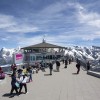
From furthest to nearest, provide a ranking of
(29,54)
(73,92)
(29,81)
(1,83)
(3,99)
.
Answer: (29,54)
(29,81)
(1,83)
(73,92)
(3,99)

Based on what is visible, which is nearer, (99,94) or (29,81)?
(99,94)

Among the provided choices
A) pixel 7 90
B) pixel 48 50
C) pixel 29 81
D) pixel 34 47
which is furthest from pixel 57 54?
pixel 7 90

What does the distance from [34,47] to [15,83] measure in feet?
147

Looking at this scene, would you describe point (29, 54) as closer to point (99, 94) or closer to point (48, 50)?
point (48, 50)

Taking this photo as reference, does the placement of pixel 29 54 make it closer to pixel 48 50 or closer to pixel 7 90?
pixel 48 50

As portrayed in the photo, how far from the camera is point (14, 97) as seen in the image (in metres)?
15.2

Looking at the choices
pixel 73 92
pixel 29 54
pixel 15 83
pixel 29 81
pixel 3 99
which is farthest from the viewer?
pixel 29 54

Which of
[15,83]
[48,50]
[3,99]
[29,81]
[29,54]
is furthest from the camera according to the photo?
[48,50]

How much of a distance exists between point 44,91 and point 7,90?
2.71 meters

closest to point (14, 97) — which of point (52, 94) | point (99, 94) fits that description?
point (52, 94)

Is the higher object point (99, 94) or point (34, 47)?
point (34, 47)

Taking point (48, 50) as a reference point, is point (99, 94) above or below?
below

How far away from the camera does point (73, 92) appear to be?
661 inches

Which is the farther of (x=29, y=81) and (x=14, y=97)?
(x=29, y=81)
